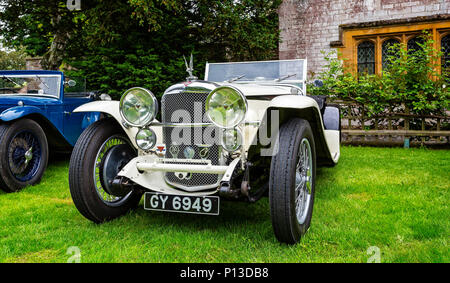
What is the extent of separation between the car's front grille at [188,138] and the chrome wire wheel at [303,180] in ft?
1.93

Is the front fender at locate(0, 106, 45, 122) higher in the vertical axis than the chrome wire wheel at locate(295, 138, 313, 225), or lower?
higher

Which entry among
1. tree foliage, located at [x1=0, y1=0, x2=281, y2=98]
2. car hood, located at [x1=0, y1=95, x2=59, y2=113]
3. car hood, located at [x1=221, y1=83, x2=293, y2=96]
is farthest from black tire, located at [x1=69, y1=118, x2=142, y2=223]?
tree foliage, located at [x1=0, y1=0, x2=281, y2=98]

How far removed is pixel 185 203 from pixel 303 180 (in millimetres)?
898

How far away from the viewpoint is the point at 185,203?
2.39 m

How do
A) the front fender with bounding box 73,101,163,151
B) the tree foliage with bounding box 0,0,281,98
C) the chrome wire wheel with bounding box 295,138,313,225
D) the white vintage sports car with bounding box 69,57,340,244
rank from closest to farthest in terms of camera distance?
the white vintage sports car with bounding box 69,57,340,244 < the chrome wire wheel with bounding box 295,138,313,225 < the front fender with bounding box 73,101,163,151 < the tree foliage with bounding box 0,0,281,98

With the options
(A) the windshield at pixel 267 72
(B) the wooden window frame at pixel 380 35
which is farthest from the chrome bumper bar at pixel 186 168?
(B) the wooden window frame at pixel 380 35

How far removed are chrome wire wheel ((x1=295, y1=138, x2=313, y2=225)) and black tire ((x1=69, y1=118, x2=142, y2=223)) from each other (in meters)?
1.43

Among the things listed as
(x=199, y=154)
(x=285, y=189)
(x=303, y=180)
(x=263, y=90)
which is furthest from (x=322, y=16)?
Result: (x=285, y=189)

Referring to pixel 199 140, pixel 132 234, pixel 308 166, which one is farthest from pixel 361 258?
pixel 132 234

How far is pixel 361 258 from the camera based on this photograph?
6.93ft

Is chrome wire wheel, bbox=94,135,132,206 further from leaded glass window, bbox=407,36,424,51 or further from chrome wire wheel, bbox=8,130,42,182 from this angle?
leaded glass window, bbox=407,36,424,51

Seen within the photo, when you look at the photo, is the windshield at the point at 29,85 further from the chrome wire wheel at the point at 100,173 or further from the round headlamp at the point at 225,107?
the round headlamp at the point at 225,107

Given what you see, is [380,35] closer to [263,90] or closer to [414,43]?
[414,43]

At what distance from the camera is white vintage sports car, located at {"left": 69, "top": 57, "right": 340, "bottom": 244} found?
2.33 metres
